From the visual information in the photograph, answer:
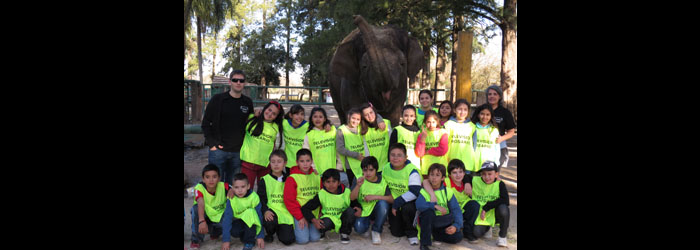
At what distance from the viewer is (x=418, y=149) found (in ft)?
15.3

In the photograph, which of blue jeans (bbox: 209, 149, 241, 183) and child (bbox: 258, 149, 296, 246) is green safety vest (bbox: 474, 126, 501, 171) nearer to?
child (bbox: 258, 149, 296, 246)

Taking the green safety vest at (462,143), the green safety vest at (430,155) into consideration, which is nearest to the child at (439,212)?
the green safety vest at (430,155)

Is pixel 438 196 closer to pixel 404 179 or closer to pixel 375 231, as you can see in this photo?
pixel 404 179

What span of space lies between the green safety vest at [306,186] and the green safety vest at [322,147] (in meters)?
0.44

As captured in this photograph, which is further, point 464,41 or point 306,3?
point 306,3

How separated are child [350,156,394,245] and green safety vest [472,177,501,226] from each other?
846 mm

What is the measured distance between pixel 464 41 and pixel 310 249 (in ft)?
10.3

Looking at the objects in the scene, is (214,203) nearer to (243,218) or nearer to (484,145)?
(243,218)

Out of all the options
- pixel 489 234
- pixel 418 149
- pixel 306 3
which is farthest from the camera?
pixel 306 3

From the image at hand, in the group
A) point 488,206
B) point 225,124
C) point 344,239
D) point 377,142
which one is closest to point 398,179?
point 377,142

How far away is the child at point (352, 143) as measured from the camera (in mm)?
4742

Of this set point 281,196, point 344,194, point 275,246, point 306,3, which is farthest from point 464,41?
point 306,3

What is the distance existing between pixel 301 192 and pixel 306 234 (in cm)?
42

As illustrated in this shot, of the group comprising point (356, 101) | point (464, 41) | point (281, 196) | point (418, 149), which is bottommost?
point (281, 196)
